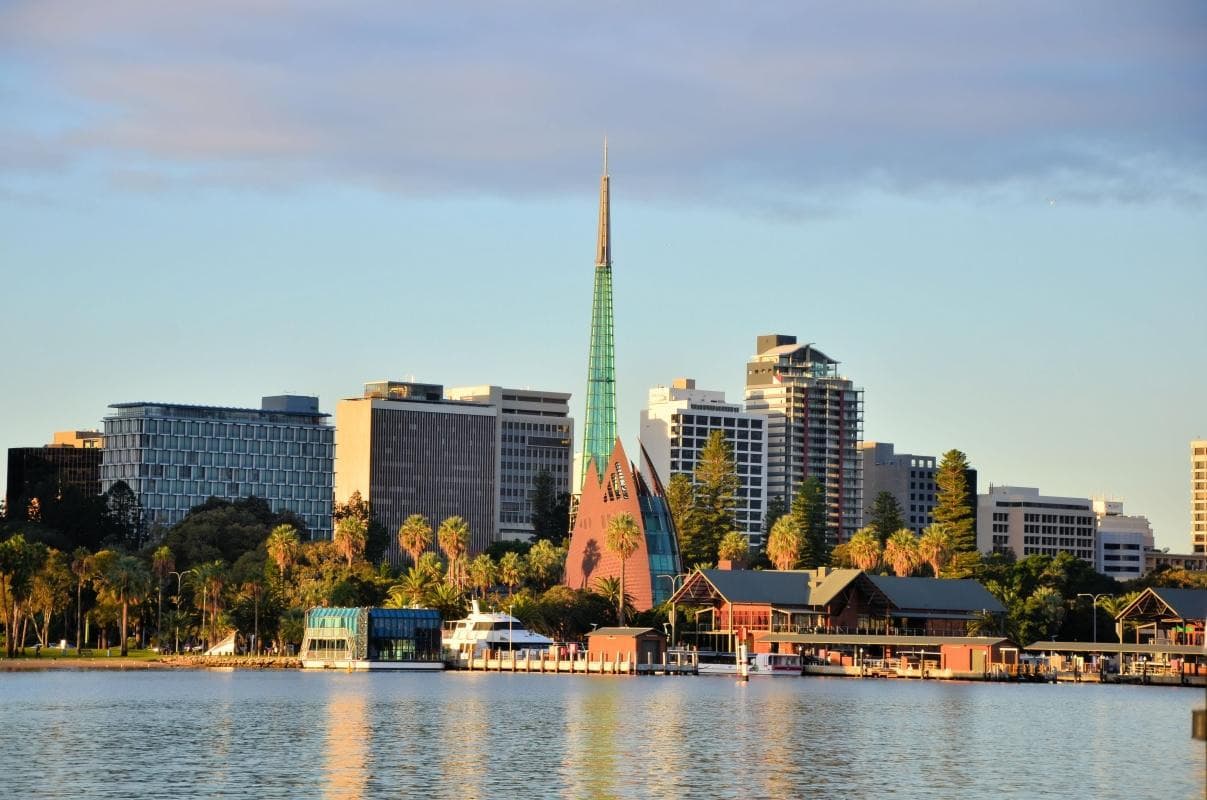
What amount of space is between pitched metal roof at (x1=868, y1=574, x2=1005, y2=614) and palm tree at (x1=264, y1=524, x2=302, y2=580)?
56728 millimetres

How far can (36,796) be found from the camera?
6538 cm

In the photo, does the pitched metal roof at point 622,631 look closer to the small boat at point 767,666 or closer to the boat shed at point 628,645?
the boat shed at point 628,645

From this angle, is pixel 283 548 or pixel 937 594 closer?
pixel 937 594

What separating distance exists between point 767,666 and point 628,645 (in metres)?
11.9

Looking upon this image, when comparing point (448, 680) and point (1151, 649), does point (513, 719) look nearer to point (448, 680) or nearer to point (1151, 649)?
point (448, 680)

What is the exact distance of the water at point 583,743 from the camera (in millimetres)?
70188

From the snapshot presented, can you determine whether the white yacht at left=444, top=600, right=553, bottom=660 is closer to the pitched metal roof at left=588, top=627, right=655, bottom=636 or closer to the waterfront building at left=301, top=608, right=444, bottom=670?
the waterfront building at left=301, top=608, right=444, bottom=670

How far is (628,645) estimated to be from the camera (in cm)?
17162

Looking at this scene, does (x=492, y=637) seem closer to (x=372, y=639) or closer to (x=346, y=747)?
(x=372, y=639)

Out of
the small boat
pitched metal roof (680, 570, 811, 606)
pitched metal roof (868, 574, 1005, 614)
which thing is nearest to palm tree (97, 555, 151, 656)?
pitched metal roof (680, 570, 811, 606)

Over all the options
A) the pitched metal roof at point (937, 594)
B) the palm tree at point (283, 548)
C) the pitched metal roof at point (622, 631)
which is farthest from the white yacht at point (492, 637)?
the pitched metal roof at point (937, 594)

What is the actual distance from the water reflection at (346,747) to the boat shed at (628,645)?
157 ft

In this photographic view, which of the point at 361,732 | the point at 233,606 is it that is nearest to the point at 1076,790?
the point at 361,732

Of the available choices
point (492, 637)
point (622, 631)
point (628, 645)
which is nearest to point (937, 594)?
point (622, 631)
